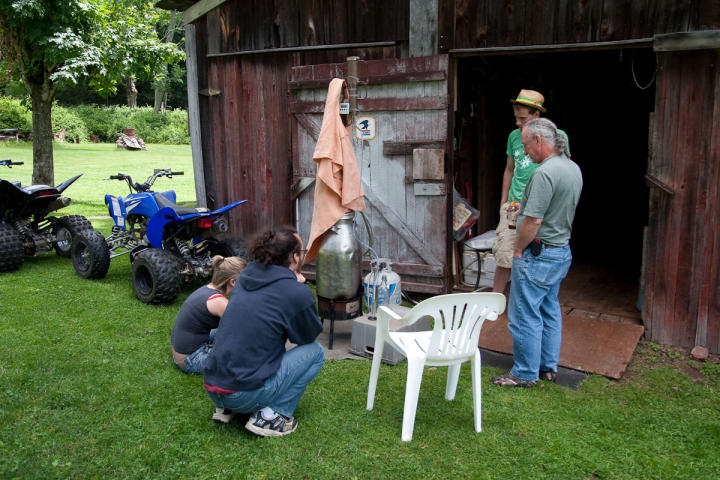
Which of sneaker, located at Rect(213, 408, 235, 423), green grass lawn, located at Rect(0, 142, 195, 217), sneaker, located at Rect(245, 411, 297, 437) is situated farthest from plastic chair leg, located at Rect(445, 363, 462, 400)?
green grass lawn, located at Rect(0, 142, 195, 217)

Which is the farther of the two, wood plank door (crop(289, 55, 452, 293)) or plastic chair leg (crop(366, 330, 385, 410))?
wood plank door (crop(289, 55, 452, 293))

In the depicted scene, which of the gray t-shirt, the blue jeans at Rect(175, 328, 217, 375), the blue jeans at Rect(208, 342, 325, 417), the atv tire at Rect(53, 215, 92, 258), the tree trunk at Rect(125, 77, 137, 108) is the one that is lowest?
the blue jeans at Rect(175, 328, 217, 375)

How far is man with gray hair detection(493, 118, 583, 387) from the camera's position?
12.0 feet

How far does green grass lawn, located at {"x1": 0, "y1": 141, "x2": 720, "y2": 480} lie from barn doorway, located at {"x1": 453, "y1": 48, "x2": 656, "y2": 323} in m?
1.70

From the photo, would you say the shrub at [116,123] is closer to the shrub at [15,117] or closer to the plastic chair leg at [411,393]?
the shrub at [15,117]

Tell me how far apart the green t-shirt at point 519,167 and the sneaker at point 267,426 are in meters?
2.73

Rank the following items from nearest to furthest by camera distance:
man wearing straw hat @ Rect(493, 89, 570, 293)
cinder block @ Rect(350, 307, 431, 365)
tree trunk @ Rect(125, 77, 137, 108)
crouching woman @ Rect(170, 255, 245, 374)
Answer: crouching woman @ Rect(170, 255, 245, 374) < cinder block @ Rect(350, 307, 431, 365) < man wearing straw hat @ Rect(493, 89, 570, 293) < tree trunk @ Rect(125, 77, 137, 108)

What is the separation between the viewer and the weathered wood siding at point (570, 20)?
4.48 m

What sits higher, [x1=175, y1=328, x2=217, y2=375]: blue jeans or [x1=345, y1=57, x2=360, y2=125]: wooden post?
[x1=345, y1=57, x2=360, y2=125]: wooden post

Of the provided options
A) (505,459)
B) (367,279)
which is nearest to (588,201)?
(367,279)

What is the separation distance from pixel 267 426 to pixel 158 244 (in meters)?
2.94

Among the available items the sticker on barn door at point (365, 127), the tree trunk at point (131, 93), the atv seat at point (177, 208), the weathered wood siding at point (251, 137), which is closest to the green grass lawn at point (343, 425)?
the atv seat at point (177, 208)

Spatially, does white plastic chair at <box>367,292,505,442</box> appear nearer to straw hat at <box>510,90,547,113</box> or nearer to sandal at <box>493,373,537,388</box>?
sandal at <box>493,373,537,388</box>

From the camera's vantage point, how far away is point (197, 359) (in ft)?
13.3
